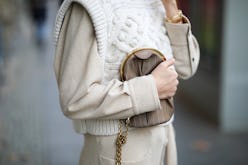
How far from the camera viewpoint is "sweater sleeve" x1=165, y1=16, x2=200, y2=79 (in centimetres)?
195

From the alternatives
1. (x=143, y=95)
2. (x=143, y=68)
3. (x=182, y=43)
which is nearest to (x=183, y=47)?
(x=182, y=43)

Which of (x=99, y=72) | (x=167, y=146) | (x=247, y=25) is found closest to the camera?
(x=99, y=72)

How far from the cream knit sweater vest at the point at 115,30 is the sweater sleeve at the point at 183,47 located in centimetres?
13

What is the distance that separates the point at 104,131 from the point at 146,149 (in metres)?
0.19

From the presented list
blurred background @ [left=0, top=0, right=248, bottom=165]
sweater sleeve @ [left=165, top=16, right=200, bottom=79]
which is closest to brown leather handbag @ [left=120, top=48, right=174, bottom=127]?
sweater sleeve @ [left=165, top=16, right=200, bottom=79]

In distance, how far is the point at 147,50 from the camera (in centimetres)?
174

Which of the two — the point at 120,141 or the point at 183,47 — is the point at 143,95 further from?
the point at 183,47

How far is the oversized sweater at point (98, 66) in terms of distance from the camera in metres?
1.68

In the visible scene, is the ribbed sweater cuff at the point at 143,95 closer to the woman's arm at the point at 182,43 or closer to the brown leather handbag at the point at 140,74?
the brown leather handbag at the point at 140,74

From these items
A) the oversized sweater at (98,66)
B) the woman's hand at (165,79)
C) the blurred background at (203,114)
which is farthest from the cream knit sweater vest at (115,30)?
the blurred background at (203,114)

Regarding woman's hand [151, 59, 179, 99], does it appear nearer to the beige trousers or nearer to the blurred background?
the beige trousers

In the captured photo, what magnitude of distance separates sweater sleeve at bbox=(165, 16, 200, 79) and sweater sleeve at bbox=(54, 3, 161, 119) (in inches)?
13.1

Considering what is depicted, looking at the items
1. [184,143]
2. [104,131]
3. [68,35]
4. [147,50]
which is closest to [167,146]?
[104,131]

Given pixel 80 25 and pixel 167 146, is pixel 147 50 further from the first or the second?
pixel 167 146
